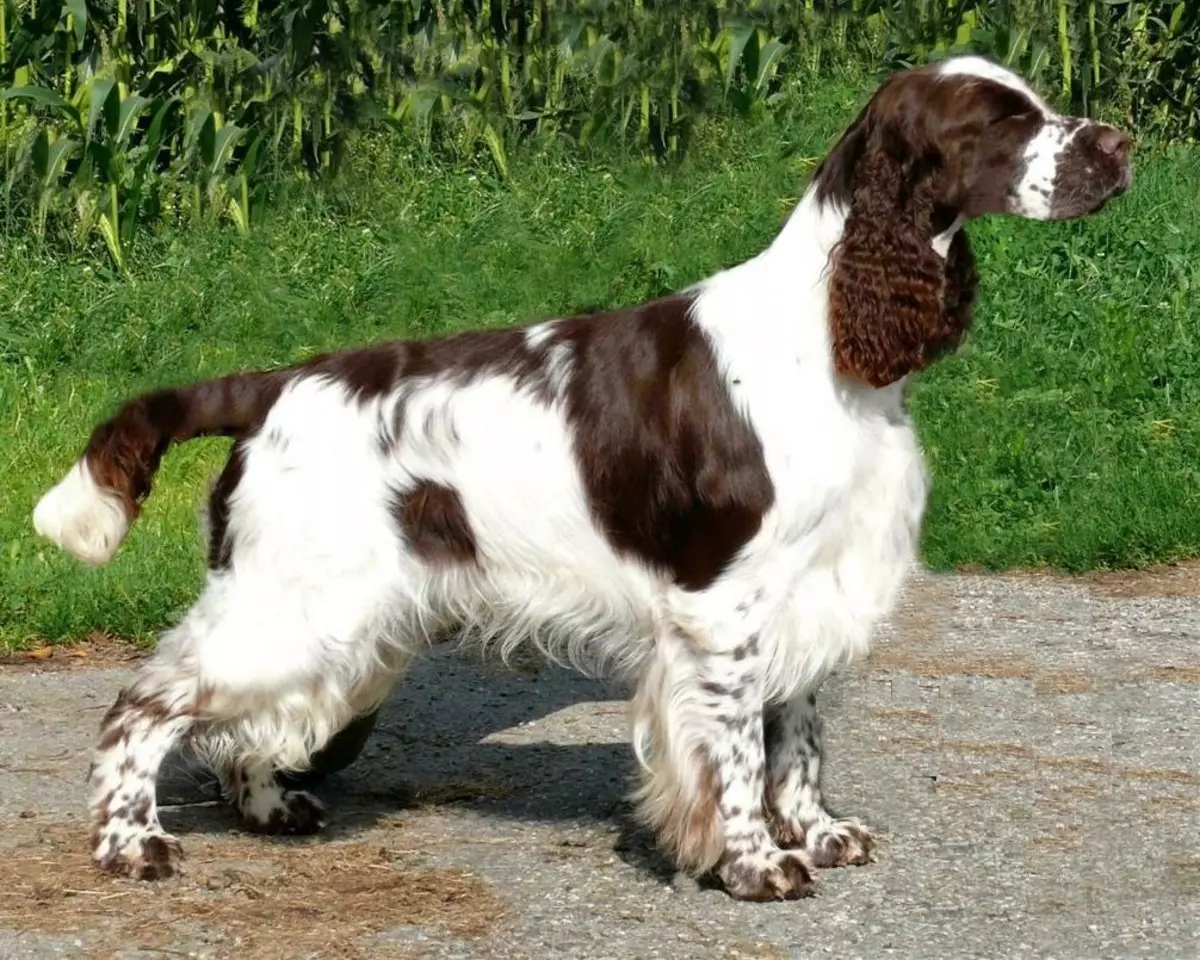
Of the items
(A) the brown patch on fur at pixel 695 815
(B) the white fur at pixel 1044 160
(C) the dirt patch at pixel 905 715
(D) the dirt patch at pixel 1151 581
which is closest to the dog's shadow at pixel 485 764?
(A) the brown patch on fur at pixel 695 815

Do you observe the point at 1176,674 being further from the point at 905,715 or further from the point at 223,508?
the point at 223,508

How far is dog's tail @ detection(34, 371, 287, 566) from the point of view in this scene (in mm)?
5039

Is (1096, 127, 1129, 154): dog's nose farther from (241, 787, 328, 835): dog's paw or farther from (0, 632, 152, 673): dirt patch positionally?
(0, 632, 152, 673): dirt patch

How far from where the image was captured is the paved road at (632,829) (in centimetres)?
452

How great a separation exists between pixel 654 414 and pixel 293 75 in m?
6.94

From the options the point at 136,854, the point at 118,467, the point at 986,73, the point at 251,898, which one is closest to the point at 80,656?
the point at 118,467

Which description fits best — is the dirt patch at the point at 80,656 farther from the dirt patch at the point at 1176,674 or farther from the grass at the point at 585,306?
the dirt patch at the point at 1176,674

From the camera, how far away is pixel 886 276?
15.0ft

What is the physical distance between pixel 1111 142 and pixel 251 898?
2545 millimetres

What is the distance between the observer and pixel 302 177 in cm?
1105

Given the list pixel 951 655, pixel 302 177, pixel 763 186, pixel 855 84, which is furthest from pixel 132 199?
pixel 951 655

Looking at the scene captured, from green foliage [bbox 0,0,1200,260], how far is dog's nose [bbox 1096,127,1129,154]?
673 centimetres

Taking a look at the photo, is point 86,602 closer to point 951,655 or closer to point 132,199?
point 951,655

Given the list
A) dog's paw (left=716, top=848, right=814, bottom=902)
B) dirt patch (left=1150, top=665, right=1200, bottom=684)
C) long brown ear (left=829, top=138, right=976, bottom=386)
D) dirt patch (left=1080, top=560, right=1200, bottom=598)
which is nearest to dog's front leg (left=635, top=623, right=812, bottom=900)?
dog's paw (left=716, top=848, right=814, bottom=902)
